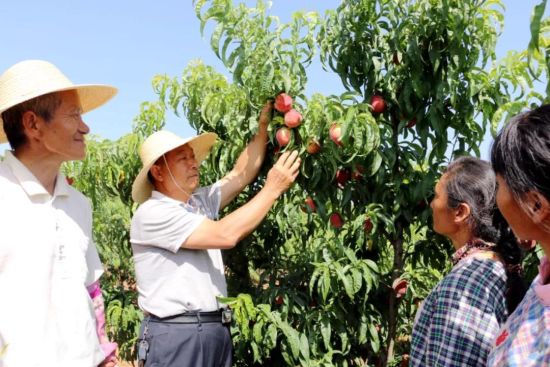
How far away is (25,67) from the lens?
166 cm

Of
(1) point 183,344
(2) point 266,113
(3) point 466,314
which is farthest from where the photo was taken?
(2) point 266,113

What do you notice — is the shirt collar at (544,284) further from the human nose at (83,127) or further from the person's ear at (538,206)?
the human nose at (83,127)

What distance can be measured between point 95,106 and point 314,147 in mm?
841

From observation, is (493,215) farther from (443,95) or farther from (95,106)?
(95,106)

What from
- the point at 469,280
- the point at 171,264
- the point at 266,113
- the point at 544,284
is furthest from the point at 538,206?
the point at 171,264

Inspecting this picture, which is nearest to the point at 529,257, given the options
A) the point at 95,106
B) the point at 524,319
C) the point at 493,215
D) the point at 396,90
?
the point at 493,215

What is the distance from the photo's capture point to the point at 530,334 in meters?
0.91

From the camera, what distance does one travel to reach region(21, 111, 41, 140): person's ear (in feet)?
5.25

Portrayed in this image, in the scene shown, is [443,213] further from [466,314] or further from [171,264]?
[171,264]

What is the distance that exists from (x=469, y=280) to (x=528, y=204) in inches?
20.8

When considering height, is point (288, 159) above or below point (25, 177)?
below

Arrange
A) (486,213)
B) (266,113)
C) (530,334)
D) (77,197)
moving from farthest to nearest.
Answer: (266,113), (77,197), (486,213), (530,334)

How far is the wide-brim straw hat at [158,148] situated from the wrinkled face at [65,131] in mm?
635

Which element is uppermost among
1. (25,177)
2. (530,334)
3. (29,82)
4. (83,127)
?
(29,82)
